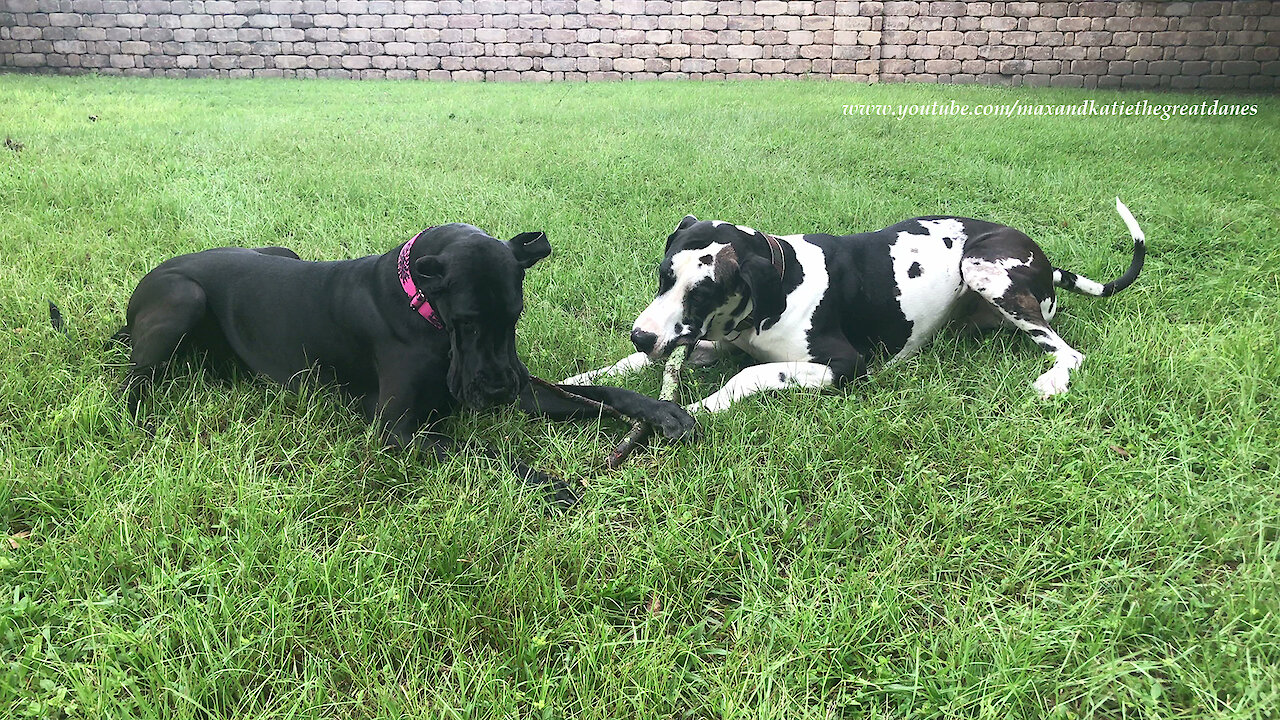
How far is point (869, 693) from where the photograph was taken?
1599 millimetres

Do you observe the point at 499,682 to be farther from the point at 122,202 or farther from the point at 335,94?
the point at 335,94

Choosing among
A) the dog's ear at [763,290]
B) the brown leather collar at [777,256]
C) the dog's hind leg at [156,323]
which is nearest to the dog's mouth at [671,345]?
the dog's ear at [763,290]

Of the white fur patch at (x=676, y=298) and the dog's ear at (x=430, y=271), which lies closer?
the dog's ear at (x=430, y=271)

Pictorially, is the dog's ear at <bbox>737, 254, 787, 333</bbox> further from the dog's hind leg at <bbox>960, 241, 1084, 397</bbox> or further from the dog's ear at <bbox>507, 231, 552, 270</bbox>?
the dog's hind leg at <bbox>960, 241, 1084, 397</bbox>

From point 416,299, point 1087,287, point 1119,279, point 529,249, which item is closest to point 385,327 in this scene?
point 416,299

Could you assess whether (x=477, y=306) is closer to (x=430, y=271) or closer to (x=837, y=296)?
(x=430, y=271)

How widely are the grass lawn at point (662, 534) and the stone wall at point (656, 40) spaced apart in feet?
38.6

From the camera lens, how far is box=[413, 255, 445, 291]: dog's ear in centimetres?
232

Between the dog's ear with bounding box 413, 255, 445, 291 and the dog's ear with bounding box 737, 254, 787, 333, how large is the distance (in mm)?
1171

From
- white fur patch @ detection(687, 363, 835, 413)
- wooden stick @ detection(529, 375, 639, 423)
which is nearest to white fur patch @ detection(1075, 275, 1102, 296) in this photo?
white fur patch @ detection(687, 363, 835, 413)

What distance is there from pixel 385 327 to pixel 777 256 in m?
1.61

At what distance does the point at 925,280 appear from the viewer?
3361 mm

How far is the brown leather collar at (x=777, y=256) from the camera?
310 cm

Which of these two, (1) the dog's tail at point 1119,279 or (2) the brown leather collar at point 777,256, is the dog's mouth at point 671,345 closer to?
(2) the brown leather collar at point 777,256
